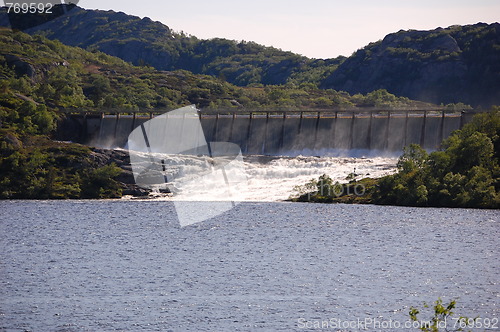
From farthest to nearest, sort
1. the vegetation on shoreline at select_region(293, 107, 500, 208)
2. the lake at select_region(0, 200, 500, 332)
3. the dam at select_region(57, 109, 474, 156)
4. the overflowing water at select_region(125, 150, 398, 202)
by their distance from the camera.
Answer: the dam at select_region(57, 109, 474, 156), the overflowing water at select_region(125, 150, 398, 202), the vegetation on shoreline at select_region(293, 107, 500, 208), the lake at select_region(0, 200, 500, 332)

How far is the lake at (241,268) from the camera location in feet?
160

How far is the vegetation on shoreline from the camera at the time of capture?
100 meters

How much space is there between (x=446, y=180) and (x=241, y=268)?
45.5m

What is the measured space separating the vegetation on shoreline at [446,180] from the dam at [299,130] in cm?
1943

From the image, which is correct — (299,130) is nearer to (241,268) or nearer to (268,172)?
(268,172)

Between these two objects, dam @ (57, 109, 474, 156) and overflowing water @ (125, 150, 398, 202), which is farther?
dam @ (57, 109, 474, 156)

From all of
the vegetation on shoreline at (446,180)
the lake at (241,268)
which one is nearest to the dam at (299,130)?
the vegetation on shoreline at (446,180)

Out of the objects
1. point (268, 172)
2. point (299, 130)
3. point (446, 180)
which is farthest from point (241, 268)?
point (299, 130)

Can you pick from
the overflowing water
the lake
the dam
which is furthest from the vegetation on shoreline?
Answer: the dam

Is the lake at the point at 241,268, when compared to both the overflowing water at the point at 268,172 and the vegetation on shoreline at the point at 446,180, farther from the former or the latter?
the overflowing water at the point at 268,172

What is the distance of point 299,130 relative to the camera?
5664 inches

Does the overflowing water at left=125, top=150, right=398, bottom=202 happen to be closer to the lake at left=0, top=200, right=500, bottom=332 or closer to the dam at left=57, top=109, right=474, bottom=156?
the dam at left=57, top=109, right=474, bottom=156

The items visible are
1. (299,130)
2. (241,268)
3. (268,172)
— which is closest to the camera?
(241,268)

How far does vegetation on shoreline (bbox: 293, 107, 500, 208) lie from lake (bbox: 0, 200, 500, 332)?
12.2 ft
